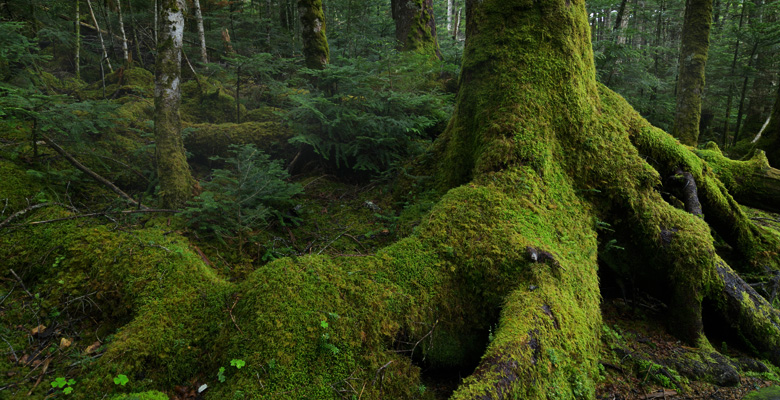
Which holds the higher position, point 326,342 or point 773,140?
point 773,140

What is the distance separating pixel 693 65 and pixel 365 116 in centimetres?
942

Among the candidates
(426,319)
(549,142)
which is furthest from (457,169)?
(426,319)

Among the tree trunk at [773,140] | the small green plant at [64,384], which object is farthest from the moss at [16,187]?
the tree trunk at [773,140]

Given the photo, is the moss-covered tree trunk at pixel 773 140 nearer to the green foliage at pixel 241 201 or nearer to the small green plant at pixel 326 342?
the green foliage at pixel 241 201

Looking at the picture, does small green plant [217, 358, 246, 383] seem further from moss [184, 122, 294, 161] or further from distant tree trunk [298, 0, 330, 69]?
distant tree trunk [298, 0, 330, 69]

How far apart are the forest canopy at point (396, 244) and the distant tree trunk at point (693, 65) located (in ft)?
7.07

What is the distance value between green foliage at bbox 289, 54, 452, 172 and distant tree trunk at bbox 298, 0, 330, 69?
4.06 feet

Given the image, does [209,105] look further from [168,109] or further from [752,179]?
[752,179]

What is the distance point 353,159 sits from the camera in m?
7.00

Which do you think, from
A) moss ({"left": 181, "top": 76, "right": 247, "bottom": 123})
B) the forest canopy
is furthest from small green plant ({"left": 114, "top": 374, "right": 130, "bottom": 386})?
moss ({"left": 181, "top": 76, "right": 247, "bottom": 123})

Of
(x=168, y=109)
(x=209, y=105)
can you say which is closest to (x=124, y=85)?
(x=209, y=105)

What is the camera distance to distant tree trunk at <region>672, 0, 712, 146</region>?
30.3 feet

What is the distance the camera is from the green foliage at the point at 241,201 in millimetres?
4414

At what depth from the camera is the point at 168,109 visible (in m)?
4.89
